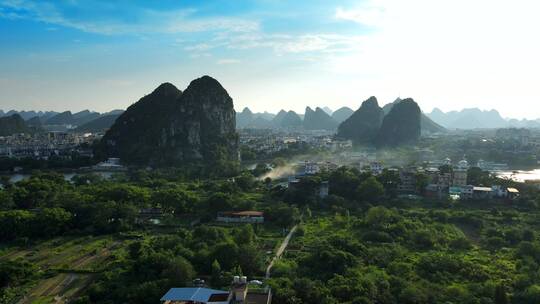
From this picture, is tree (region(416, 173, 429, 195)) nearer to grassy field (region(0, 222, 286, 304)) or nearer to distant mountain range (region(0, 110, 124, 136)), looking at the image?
grassy field (region(0, 222, 286, 304))

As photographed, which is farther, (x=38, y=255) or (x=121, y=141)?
(x=121, y=141)

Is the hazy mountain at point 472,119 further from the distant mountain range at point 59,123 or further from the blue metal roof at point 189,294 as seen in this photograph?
the blue metal roof at point 189,294

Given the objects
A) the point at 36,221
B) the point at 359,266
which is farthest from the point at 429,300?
the point at 36,221

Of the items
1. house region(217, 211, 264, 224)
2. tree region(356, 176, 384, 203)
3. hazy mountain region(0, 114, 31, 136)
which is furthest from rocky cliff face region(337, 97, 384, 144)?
hazy mountain region(0, 114, 31, 136)

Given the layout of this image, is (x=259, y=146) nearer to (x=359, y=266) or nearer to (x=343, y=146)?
(x=343, y=146)

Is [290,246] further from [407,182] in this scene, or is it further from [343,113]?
[343,113]
